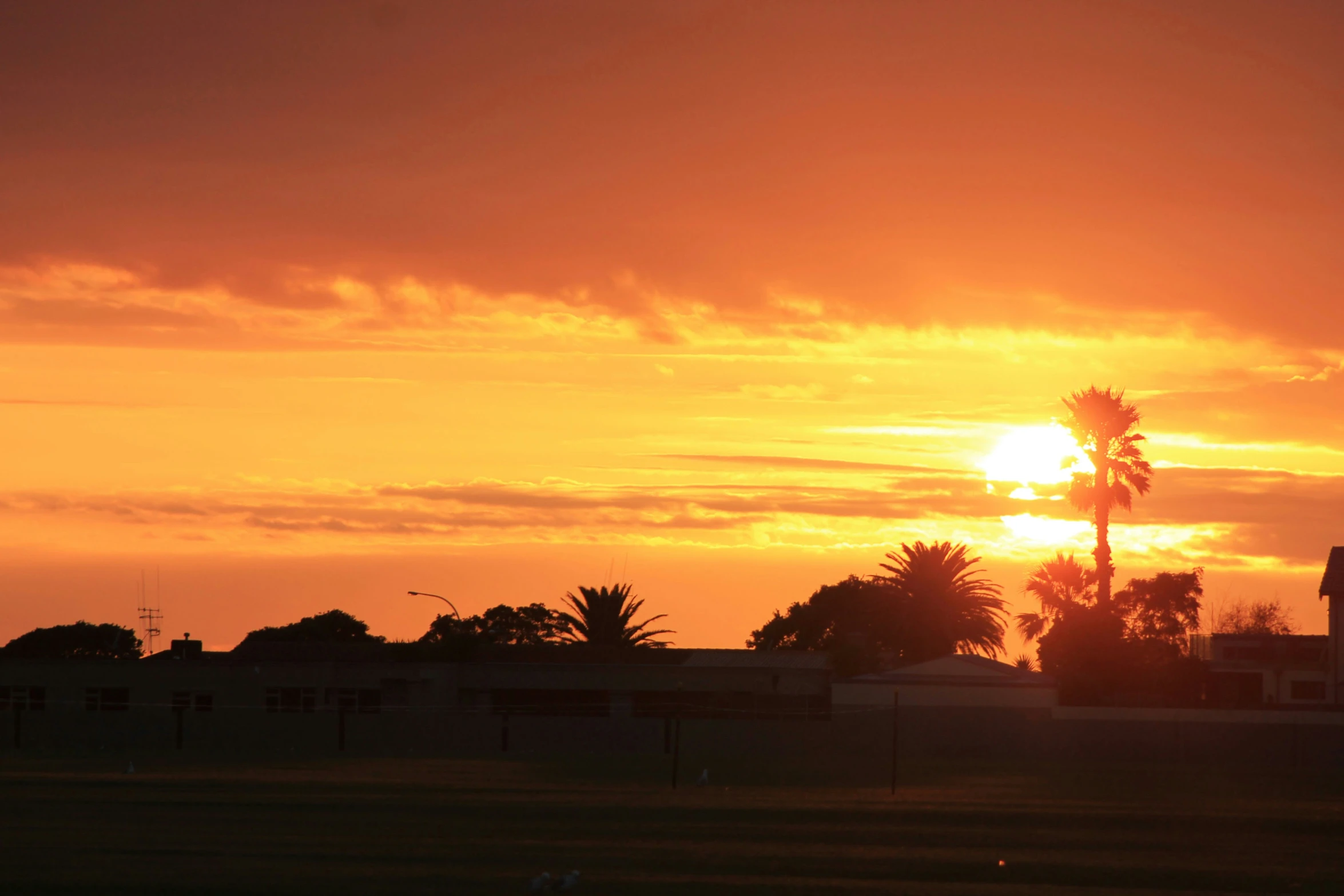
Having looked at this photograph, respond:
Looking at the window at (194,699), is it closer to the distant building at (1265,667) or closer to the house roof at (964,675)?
the house roof at (964,675)

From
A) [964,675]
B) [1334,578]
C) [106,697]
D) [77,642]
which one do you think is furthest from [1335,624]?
[77,642]

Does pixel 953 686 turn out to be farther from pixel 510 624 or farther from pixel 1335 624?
pixel 510 624

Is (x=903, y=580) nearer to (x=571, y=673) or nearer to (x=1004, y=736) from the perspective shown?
(x=571, y=673)

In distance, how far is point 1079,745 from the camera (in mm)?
52875

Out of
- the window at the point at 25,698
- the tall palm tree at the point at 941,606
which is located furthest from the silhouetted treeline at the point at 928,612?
the window at the point at 25,698

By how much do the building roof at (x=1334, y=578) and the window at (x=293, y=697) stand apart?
148 ft

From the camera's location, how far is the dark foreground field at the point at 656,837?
56.3ft

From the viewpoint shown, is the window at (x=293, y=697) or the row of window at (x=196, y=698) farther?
the window at (x=293, y=697)

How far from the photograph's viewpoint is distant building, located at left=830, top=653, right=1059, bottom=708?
64.8 m

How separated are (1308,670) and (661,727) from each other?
4112 centimetres

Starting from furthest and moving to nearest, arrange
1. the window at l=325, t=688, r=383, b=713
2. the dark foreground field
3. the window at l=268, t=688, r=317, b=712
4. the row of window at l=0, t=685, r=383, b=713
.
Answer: the window at l=268, t=688, r=317, b=712
the row of window at l=0, t=685, r=383, b=713
the window at l=325, t=688, r=383, b=713
the dark foreground field

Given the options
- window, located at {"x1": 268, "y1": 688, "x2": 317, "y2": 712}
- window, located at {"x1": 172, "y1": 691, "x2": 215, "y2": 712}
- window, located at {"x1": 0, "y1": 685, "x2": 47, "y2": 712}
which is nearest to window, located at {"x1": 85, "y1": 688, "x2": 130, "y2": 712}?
window, located at {"x1": 0, "y1": 685, "x2": 47, "y2": 712}

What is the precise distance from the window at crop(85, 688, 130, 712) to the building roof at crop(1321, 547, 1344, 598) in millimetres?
53693

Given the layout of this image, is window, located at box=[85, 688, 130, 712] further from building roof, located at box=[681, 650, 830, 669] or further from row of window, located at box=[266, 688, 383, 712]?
building roof, located at box=[681, 650, 830, 669]
